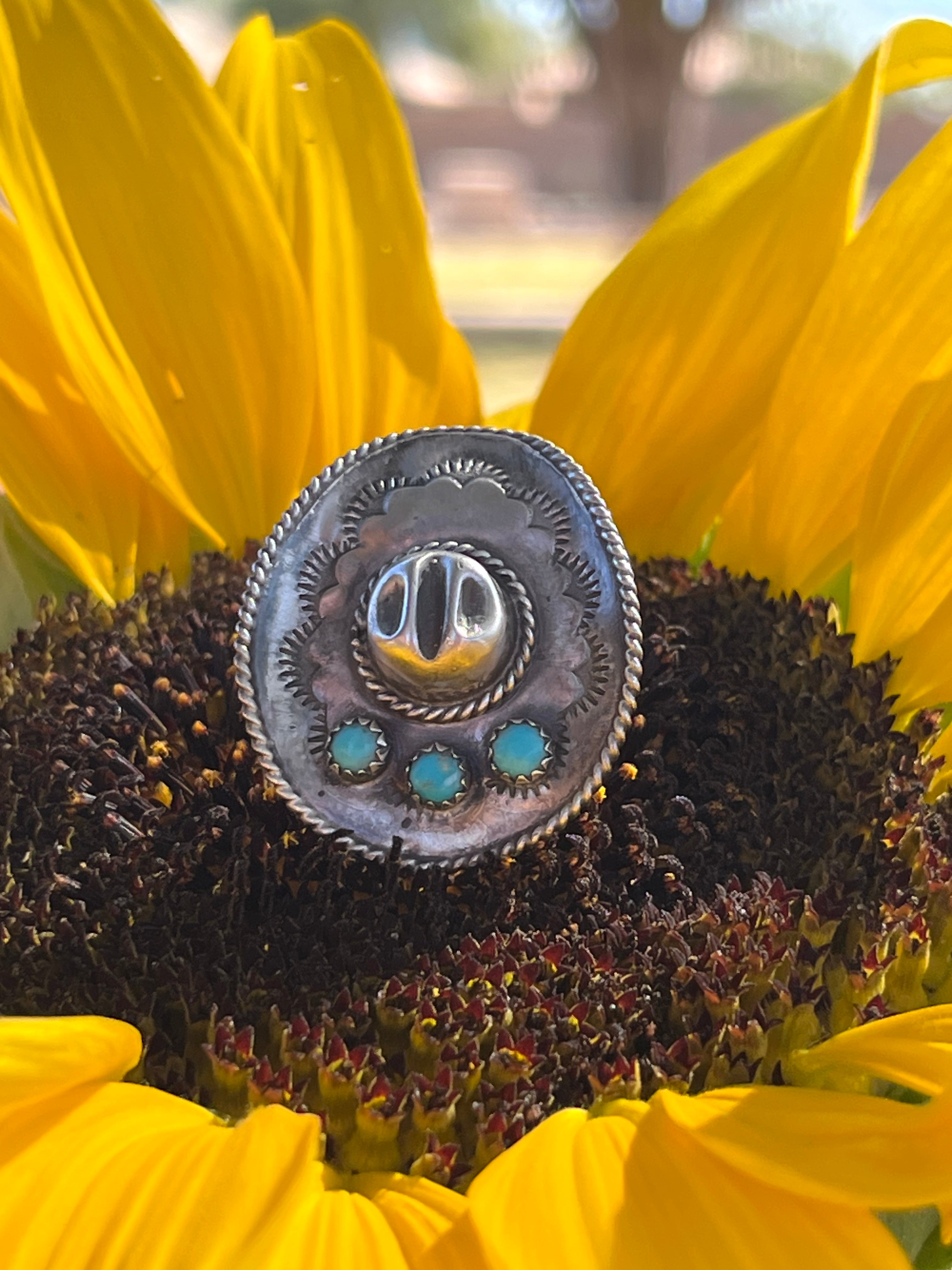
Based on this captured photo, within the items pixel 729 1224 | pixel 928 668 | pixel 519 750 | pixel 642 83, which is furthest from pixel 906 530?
pixel 642 83

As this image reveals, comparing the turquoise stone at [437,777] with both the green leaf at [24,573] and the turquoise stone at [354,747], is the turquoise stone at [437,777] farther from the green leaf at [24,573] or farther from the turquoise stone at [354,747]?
the green leaf at [24,573]

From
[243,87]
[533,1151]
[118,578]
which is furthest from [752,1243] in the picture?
[243,87]

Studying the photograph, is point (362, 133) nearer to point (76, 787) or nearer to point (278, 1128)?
point (76, 787)

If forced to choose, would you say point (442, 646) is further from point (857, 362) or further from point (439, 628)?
point (857, 362)

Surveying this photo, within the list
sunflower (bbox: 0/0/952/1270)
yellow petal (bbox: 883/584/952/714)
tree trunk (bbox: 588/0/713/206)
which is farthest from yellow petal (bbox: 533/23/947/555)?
tree trunk (bbox: 588/0/713/206)

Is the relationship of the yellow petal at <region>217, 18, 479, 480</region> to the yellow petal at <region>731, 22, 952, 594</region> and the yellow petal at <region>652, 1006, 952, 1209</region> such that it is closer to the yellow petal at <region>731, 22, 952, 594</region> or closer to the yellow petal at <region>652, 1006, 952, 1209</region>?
the yellow petal at <region>731, 22, 952, 594</region>

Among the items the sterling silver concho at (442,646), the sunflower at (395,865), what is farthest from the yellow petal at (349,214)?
the sterling silver concho at (442,646)
